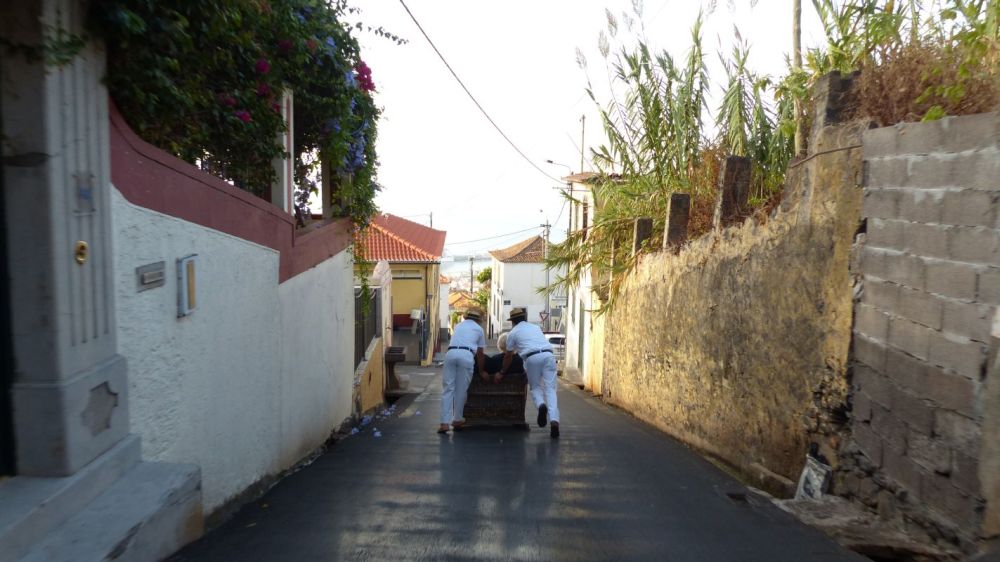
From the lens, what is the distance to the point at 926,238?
168 inches

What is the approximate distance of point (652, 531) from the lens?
431 centimetres

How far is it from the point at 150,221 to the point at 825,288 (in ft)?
13.8

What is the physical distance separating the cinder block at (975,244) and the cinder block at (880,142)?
0.87 m

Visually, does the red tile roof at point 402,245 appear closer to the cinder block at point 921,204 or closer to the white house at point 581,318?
the white house at point 581,318

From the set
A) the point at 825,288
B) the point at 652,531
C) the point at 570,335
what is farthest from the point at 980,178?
the point at 570,335

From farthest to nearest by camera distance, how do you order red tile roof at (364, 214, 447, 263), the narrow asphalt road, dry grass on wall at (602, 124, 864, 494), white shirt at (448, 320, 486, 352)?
1. red tile roof at (364, 214, 447, 263)
2. white shirt at (448, 320, 486, 352)
3. dry grass on wall at (602, 124, 864, 494)
4. the narrow asphalt road

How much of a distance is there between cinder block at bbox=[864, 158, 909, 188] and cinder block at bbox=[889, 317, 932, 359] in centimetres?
79

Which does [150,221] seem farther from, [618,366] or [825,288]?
[618,366]

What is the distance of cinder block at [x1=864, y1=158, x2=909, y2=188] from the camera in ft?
15.0

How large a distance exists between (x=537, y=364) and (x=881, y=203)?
4363mm

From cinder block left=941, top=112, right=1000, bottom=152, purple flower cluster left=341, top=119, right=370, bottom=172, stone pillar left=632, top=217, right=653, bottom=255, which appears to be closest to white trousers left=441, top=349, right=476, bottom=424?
purple flower cluster left=341, top=119, right=370, bottom=172

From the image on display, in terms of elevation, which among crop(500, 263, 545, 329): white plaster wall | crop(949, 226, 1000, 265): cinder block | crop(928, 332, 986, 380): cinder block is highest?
crop(949, 226, 1000, 265): cinder block

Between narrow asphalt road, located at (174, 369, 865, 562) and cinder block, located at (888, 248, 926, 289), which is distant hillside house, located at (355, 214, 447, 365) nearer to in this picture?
narrow asphalt road, located at (174, 369, 865, 562)

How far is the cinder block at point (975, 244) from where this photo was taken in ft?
11.8
